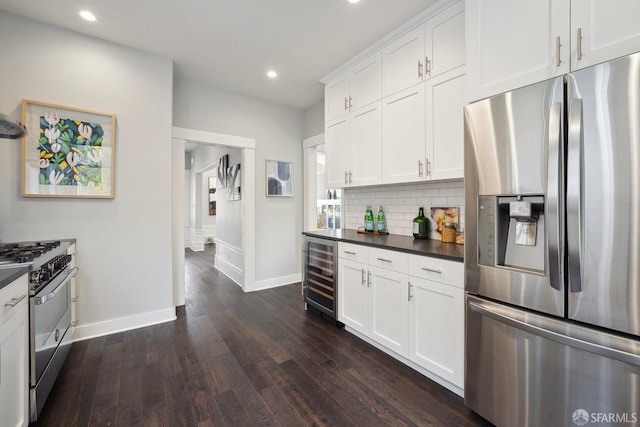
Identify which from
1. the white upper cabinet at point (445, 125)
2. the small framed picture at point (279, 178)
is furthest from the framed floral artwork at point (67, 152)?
the white upper cabinet at point (445, 125)

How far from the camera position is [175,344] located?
2469mm

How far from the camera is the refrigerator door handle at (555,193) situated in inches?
48.6

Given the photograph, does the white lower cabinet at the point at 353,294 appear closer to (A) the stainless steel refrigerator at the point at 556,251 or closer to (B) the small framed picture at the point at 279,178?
(A) the stainless steel refrigerator at the point at 556,251

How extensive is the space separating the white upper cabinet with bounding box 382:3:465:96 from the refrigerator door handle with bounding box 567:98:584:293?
3.42ft

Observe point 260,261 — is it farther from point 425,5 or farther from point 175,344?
point 425,5

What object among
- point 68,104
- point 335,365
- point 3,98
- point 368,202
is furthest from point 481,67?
point 3,98

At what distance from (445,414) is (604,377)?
0.83 meters

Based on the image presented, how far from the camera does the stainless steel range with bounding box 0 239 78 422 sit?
1.47m

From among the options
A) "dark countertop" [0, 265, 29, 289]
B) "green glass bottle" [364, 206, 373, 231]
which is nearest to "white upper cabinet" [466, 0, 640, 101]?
"green glass bottle" [364, 206, 373, 231]

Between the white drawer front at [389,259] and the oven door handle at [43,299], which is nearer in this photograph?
→ the oven door handle at [43,299]

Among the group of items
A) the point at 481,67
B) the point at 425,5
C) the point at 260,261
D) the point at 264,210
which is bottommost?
the point at 260,261

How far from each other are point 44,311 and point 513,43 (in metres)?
3.04

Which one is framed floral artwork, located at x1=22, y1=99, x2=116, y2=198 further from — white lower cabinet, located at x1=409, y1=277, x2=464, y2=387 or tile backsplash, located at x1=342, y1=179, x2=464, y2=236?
white lower cabinet, located at x1=409, y1=277, x2=464, y2=387

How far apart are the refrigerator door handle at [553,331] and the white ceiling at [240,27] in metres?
2.25
